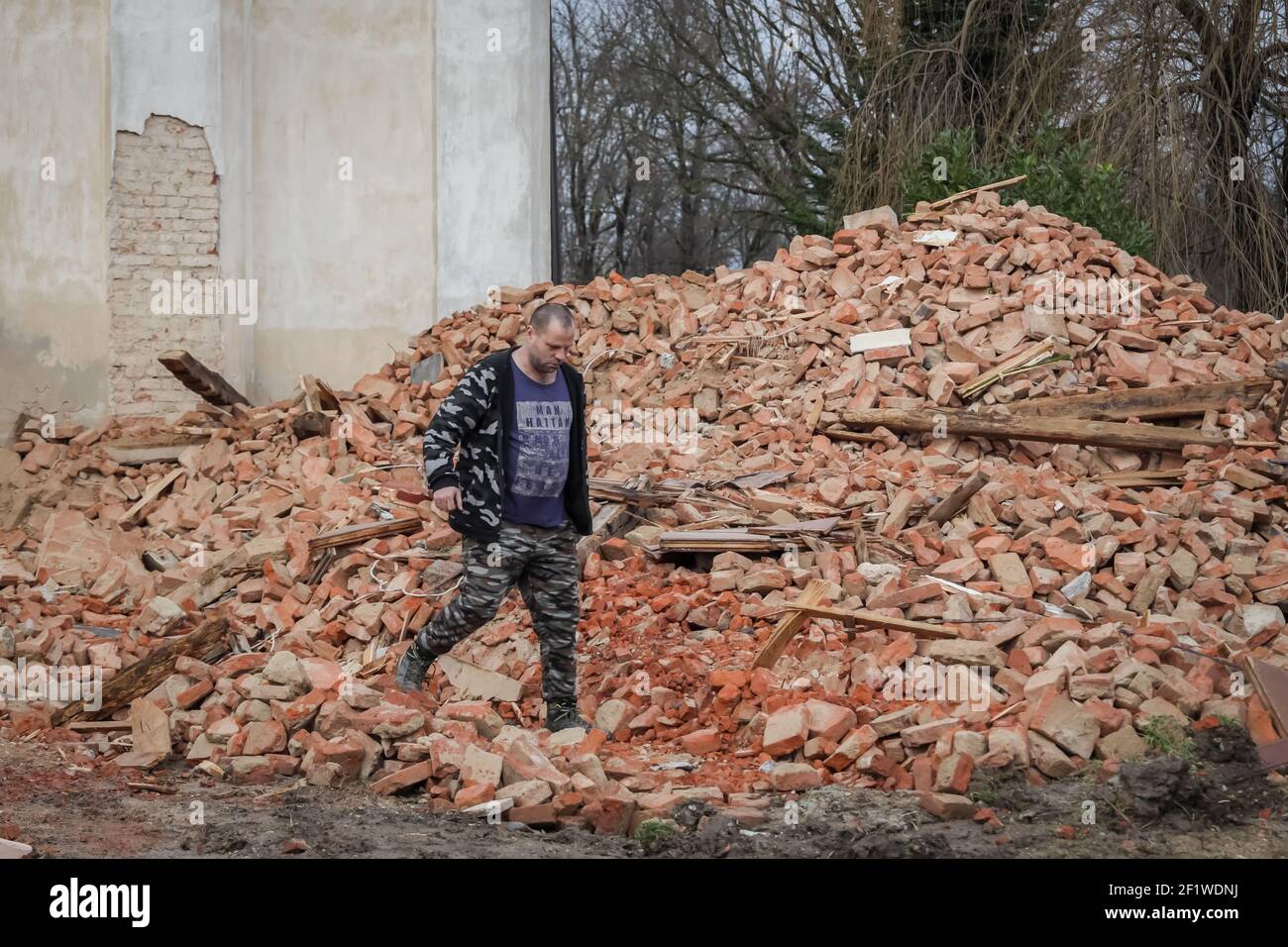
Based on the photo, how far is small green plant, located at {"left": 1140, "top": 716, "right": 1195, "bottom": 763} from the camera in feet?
17.6

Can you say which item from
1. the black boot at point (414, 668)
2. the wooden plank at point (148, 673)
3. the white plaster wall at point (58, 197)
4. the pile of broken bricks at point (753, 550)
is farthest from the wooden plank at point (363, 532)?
the white plaster wall at point (58, 197)

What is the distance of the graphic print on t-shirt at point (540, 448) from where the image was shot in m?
5.82

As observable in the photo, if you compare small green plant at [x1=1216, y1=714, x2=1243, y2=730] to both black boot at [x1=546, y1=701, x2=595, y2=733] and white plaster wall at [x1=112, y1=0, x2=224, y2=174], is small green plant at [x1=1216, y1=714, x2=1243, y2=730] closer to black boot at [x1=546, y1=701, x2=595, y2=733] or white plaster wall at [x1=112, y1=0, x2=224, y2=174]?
black boot at [x1=546, y1=701, x2=595, y2=733]

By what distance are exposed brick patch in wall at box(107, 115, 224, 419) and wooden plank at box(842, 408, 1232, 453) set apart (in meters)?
6.58

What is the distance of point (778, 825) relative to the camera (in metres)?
4.95

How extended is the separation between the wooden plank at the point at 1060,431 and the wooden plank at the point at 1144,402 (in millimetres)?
151

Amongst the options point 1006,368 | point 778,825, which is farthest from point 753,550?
point 1006,368

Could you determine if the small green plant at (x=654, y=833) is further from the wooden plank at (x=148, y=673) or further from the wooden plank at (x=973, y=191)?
the wooden plank at (x=973, y=191)

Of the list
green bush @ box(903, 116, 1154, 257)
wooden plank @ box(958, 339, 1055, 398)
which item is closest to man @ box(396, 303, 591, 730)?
wooden plank @ box(958, 339, 1055, 398)

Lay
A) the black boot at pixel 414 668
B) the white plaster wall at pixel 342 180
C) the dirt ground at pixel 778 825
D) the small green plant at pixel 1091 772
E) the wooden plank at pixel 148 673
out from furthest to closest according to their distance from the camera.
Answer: the white plaster wall at pixel 342 180 < the wooden plank at pixel 148 673 < the black boot at pixel 414 668 < the small green plant at pixel 1091 772 < the dirt ground at pixel 778 825

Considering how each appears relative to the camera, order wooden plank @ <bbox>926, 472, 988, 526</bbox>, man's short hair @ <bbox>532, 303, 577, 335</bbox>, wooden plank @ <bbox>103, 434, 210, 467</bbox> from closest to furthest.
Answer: man's short hair @ <bbox>532, 303, 577, 335</bbox>, wooden plank @ <bbox>926, 472, 988, 526</bbox>, wooden plank @ <bbox>103, 434, 210, 467</bbox>

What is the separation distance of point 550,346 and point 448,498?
76 centimetres

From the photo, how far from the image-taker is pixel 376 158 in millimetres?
12664

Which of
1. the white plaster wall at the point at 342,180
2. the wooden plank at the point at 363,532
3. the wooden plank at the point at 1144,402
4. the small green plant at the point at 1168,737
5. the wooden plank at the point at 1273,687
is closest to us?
the small green plant at the point at 1168,737
